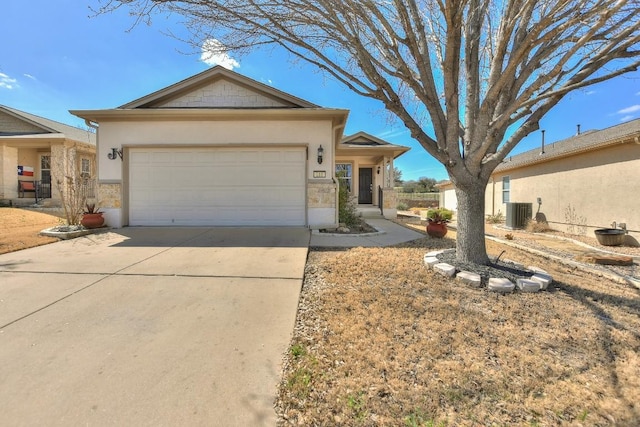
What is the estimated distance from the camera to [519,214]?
39.5ft

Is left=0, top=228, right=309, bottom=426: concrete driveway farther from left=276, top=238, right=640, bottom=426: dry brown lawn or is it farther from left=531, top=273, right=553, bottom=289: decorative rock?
left=531, top=273, right=553, bottom=289: decorative rock

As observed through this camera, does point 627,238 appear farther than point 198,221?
No

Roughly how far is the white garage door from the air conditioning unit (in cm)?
875

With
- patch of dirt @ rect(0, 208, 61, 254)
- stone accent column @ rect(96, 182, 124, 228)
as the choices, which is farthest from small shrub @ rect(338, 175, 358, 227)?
patch of dirt @ rect(0, 208, 61, 254)

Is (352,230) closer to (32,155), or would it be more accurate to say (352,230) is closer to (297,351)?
(297,351)

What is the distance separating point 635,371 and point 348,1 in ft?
17.0

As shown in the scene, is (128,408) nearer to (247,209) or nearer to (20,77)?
(247,209)

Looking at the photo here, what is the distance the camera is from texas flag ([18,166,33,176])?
15.1m

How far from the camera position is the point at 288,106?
899 cm

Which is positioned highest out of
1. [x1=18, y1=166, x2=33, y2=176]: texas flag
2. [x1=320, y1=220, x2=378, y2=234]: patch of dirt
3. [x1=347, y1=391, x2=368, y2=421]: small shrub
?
[x1=18, y1=166, x2=33, y2=176]: texas flag

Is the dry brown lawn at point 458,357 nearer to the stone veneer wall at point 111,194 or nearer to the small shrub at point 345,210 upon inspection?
the small shrub at point 345,210

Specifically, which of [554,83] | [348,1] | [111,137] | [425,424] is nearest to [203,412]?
[425,424]

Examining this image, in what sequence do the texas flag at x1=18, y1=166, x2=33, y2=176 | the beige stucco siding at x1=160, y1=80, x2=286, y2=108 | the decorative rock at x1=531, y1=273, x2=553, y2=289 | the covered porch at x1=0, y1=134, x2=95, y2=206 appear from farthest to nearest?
the texas flag at x1=18, y1=166, x2=33, y2=176 → the covered porch at x1=0, y1=134, x2=95, y2=206 → the beige stucco siding at x1=160, y1=80, x2=286, y2=108 → the decorative rock at x1=531, y1=273, x2=553, y2=289

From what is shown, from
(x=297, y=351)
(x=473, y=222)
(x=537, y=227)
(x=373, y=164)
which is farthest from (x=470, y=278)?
(x=373, y=164)
